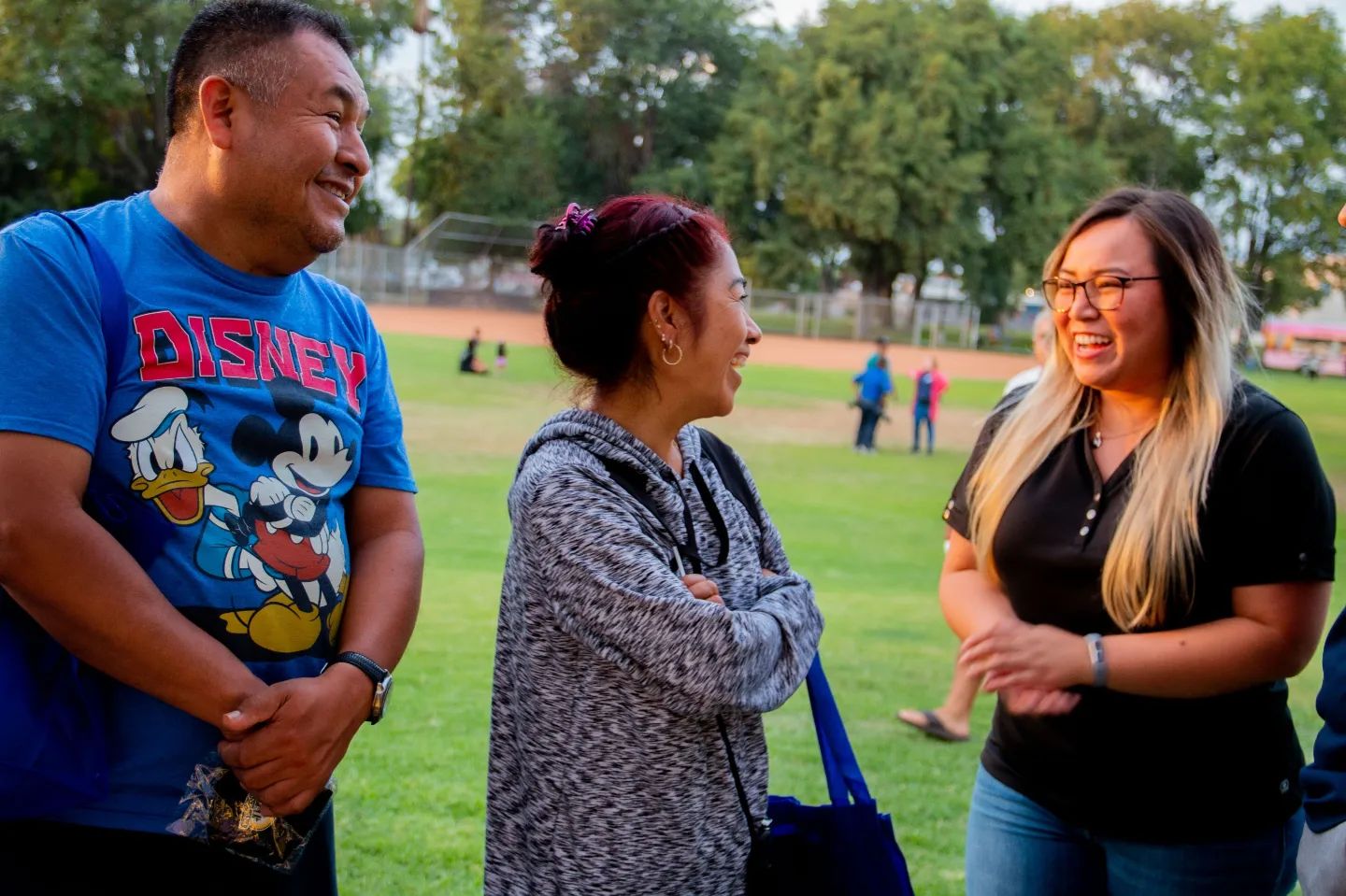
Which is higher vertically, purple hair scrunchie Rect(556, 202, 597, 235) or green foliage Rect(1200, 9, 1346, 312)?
green foliage Rect(1200, 9, 1346, 312)

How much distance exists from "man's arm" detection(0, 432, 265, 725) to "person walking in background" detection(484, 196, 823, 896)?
1.77ft

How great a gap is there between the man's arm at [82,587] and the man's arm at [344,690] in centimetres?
9

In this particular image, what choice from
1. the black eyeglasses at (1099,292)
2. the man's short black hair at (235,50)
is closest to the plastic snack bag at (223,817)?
the man's short black hair at (235,50)

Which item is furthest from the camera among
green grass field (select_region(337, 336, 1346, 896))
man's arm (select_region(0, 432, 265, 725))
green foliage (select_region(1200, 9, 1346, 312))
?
green foliage (select_region(1200, 9, 1346, 312))

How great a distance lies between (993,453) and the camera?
2586 mm

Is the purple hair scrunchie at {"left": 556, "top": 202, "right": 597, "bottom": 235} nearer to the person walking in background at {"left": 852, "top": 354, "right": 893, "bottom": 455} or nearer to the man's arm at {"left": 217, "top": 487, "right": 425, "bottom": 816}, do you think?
the man's arm at {"left": 217, "top": 487, "right": 425, "bottom": 816}

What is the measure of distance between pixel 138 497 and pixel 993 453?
67.3 inches

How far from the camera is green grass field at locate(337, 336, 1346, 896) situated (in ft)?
14.2

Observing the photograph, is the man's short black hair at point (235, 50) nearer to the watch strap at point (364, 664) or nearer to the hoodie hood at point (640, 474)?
the hoodie hood at point (640, 474)

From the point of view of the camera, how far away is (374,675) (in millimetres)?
2090

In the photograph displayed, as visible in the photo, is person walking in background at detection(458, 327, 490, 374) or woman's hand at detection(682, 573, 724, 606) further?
person walking in background at detection(458, 327, 490, 374)

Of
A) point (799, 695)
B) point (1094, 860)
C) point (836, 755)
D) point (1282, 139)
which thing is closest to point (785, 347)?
point (1282, 139)

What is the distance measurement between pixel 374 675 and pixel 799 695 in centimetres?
468

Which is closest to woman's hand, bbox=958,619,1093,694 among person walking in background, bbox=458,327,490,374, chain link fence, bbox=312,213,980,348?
person walking in background, bbox=458,327,490,374
